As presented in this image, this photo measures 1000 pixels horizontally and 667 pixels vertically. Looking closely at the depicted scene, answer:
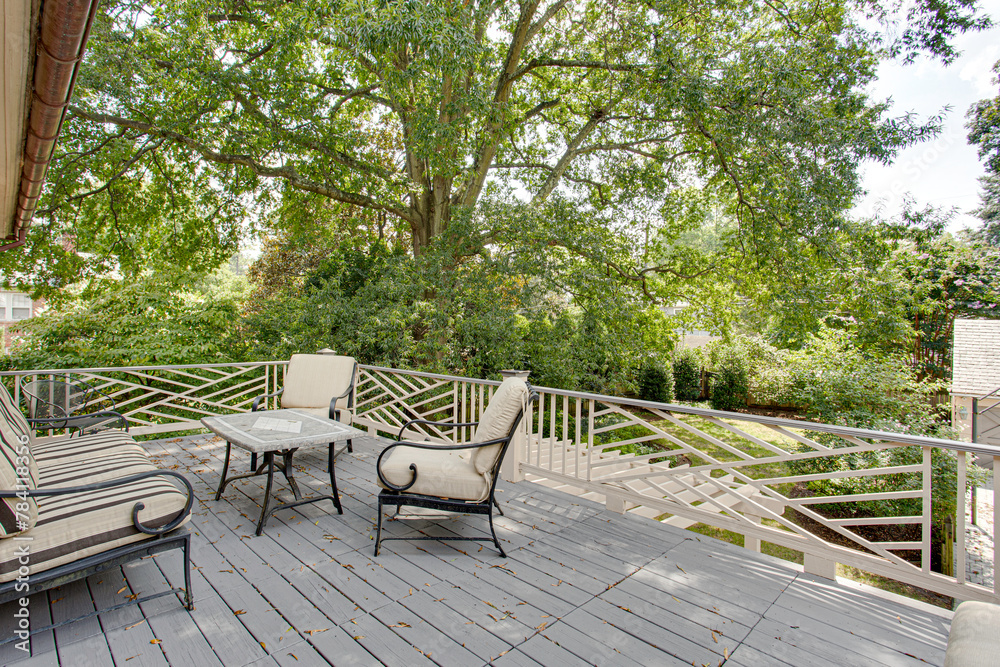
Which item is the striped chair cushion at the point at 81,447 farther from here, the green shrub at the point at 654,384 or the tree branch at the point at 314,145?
the green shrub at the point at 654,384

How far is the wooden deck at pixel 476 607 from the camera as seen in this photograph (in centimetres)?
187

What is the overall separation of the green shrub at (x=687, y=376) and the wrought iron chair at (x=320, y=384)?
40.4 ft

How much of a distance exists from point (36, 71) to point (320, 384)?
3.55 m

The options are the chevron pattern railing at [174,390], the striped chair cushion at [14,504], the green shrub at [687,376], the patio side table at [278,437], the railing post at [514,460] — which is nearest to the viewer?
the striped chair cushion at [14,504]

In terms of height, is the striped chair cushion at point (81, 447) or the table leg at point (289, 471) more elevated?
the striped chair cushion at point (81, 447)

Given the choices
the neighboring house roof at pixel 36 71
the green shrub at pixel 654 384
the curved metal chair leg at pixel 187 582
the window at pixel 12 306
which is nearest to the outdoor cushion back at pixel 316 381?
the curved metal chair leg at pixel 187 582

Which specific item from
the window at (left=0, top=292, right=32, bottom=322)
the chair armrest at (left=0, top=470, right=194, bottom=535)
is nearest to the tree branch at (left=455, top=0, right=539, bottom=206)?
the chair armrest at (left=0, top=470, right=194, bottom=535)

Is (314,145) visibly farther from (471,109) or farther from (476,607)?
(476,607)

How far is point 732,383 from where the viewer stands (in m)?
14.1

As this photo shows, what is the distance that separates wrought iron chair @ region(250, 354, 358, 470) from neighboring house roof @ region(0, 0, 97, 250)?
2.75 m

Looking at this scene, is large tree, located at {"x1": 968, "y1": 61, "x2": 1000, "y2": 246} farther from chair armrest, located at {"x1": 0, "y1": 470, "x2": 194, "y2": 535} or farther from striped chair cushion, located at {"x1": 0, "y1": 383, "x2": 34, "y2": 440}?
striped chair cushion, located at {"x1": 0, "y1": 383, "x2": 34, "y2": 440}

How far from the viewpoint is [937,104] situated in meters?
5.86

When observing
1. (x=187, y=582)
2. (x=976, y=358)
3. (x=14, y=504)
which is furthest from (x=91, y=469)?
(x=976, y=358)

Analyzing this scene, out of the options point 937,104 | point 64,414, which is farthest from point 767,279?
point 64,414
